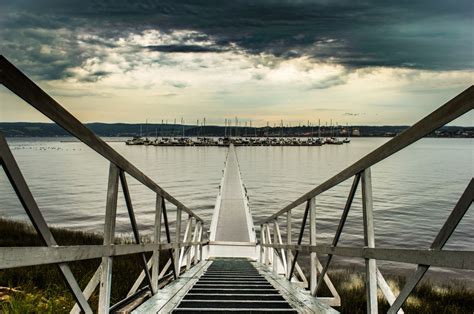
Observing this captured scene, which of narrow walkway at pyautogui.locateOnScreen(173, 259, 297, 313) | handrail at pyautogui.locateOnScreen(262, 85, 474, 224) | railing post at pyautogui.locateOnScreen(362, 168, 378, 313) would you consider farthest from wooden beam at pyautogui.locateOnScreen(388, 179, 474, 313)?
narrow walkway at pyautogui.locateOnScreen(173, 259, 297, 313)

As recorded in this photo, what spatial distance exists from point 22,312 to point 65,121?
9.69 ft

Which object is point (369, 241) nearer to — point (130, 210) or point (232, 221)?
point (130, 210)

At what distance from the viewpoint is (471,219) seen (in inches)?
1000

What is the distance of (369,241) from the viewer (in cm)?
330

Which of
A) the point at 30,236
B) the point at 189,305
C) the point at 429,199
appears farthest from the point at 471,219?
the point at 189,305

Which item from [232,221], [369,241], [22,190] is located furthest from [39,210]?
[232,221]

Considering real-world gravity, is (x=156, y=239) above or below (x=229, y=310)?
above

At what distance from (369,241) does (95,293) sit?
13.8 feet

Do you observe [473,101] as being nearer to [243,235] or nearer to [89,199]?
[243,235]

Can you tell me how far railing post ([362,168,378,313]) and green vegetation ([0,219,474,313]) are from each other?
253 cm

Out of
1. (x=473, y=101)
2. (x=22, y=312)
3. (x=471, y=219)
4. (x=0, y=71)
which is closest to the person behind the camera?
(x=0, y=71)

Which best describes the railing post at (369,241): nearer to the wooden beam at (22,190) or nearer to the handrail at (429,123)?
the handrail at (429,123)

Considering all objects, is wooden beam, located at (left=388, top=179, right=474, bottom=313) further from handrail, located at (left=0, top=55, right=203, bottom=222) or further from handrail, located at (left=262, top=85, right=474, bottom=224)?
handrail, located at (left=0, top=55, right=203, bottom=222)

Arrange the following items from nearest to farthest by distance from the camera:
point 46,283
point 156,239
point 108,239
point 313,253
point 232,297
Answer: point 108,239 < point 232,297 < point 156,239 < point 313,253 < point 46,283
